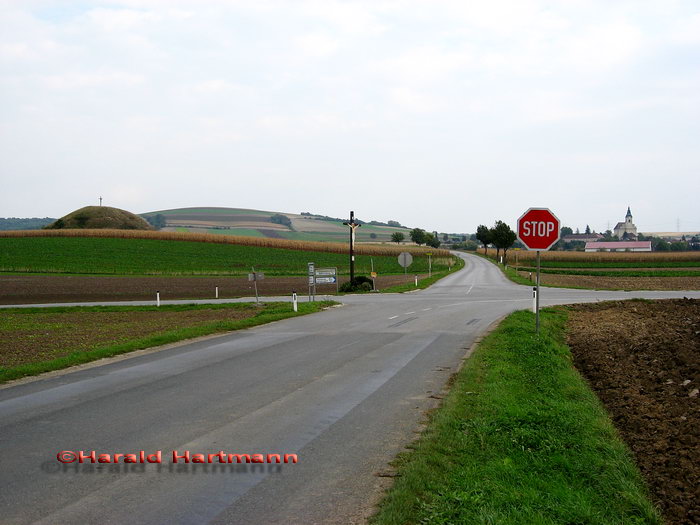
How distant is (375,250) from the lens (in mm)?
115375

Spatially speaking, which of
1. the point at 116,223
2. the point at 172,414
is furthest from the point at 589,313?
the point at 116,223

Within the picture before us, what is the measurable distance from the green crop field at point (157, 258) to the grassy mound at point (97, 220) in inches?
1942

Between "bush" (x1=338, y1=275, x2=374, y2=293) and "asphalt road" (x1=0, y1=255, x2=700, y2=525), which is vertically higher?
"asphalt road" (x1=0, y1=255, x2=700, y2=525)

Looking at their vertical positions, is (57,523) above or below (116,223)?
below

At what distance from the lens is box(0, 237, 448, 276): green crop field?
2817 inches

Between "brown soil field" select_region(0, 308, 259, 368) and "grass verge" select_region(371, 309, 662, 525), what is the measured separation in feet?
36.2

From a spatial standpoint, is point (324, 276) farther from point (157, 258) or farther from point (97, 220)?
point (97, 220)

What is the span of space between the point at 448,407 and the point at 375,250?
106321mm

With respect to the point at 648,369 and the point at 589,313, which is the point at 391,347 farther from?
the point at 589,313

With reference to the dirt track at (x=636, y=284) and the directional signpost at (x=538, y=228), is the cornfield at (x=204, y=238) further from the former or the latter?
Result: the directional signpost at (x=538, y=228)

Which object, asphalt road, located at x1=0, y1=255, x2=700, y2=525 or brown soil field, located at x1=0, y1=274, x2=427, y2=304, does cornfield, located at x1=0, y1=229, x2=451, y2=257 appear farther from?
asphalt road, located at x1=0, y1=255, x2=700, y2=525

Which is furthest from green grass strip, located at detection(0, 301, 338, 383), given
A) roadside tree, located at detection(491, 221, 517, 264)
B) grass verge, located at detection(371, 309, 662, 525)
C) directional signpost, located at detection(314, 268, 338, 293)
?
roadside tree, located at detection(491, 221, 517, 264)

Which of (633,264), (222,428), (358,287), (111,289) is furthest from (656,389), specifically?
(633,264)

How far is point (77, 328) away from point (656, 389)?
1991 centimetres
